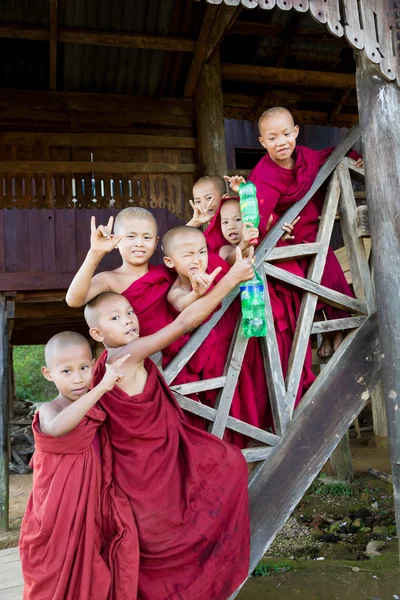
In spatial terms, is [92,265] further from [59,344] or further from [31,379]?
[31,379]

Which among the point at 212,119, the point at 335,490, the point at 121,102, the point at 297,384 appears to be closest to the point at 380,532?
the point at 335,490

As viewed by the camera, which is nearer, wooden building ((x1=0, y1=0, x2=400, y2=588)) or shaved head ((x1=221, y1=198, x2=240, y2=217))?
shaved head ((x1=221, y1=198, x2=240, y2=217))

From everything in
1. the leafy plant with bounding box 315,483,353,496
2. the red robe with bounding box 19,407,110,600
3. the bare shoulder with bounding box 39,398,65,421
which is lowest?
the leafy plant with bounding box 315,483,353,496

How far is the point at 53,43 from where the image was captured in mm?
5754

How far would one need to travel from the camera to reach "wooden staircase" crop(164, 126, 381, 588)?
3.04m

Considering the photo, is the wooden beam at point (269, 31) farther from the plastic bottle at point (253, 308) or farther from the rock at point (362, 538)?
the rock at point (362, 538)

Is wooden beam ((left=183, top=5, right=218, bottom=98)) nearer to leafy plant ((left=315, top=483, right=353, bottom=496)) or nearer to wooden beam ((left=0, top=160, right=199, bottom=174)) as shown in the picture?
wooden beam ((left=0, top=160, right=199, bottom=174))

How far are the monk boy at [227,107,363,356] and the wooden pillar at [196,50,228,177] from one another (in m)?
2.83

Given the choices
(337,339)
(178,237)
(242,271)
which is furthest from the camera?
(337,339)

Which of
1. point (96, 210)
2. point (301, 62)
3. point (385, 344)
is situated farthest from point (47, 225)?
point (385, 344)

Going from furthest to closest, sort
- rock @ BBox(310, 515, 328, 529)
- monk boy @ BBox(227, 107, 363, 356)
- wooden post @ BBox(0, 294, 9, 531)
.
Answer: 1. wooden post @ BBox(0, 294, 9, 531)
2. rock @ BBox(310, 515, 328, 529)
3. monk boy @ BBox(227, 107, 363, 356)

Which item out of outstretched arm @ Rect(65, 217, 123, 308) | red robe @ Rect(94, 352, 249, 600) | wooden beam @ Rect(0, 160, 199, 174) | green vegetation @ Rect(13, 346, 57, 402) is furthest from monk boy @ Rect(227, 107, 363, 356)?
green vegetation @ Rect(13, 346, 57, 402)

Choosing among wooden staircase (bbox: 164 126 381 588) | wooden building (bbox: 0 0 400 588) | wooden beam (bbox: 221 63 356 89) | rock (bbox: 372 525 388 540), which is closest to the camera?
wooden staircase (bbox: 164 126 381 588)

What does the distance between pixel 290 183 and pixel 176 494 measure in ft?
6.61
